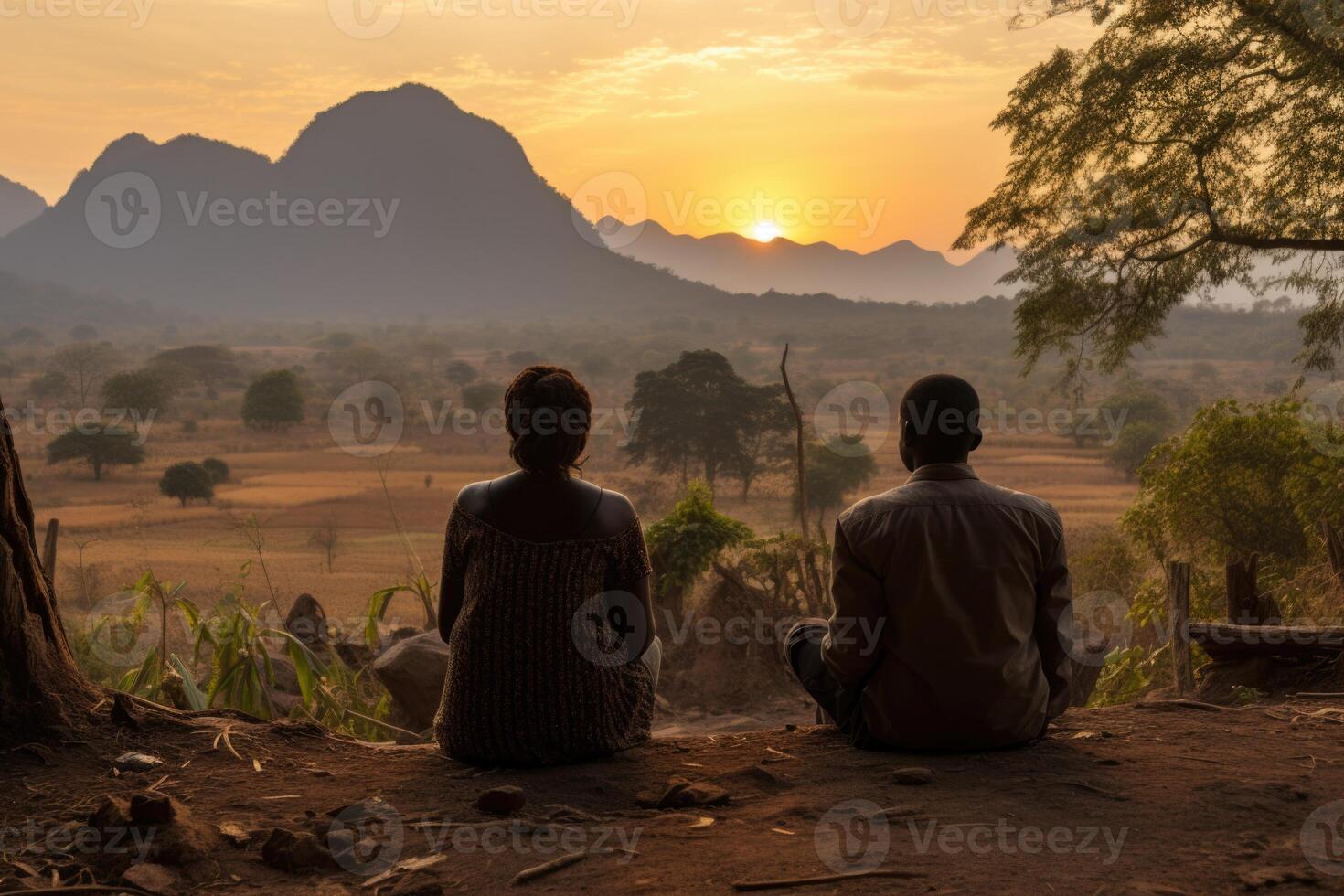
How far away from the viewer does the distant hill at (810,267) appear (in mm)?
107188

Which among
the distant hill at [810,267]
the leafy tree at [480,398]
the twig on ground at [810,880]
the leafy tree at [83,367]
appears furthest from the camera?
the distant hill at [810,267]

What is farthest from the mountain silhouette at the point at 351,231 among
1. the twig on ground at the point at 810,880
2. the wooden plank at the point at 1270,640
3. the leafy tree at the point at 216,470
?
the twig on ground at the point at 810,880

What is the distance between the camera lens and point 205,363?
56969 millimetres

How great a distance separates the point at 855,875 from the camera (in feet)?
8.39

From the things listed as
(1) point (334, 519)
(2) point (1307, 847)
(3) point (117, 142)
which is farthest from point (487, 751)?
(3) point (117, 142)

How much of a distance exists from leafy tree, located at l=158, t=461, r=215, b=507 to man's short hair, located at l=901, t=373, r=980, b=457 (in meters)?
35.6

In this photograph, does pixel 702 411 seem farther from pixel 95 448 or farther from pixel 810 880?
pixel 810 880

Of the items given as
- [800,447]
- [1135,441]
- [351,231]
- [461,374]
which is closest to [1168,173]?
[800,447]

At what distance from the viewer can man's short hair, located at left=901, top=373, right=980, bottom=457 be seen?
A: 3.19 metres

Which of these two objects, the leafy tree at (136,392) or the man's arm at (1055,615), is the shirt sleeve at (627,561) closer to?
the man's arm at (1055,615)

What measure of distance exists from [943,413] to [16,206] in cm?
17606

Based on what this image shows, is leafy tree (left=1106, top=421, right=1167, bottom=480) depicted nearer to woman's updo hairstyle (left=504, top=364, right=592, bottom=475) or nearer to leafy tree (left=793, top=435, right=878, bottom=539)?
leafy tree (left=793, top=435, right=878, bottom=539)

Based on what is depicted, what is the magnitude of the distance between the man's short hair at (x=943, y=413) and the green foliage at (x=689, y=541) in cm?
655

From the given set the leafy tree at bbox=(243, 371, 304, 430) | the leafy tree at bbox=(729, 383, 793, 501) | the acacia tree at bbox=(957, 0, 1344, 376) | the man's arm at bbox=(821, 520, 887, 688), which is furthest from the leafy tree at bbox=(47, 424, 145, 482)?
the man's arm at bbox=(821, 520, 887, 688)
